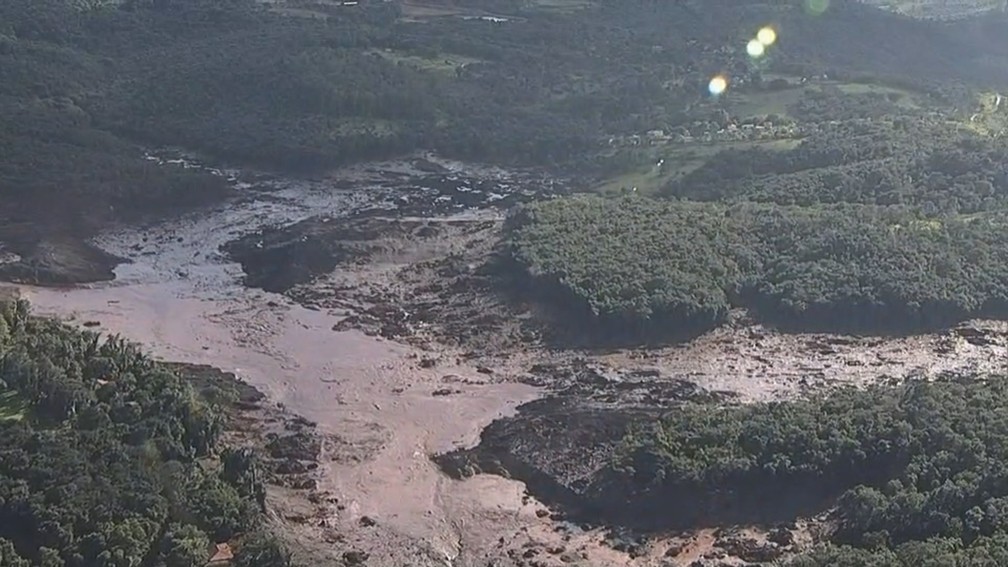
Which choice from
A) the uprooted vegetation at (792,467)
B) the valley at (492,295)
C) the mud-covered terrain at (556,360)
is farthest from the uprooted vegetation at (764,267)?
the uprooted vegetation at (792,467)

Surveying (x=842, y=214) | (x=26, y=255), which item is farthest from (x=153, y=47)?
(x=842, y=214)

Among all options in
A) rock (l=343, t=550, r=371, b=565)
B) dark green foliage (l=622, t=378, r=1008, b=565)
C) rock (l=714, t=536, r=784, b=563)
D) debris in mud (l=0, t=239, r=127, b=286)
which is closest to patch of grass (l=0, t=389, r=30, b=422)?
rock (l=343, t=550, r=371, b=565)

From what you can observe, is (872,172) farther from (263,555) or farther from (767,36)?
(263,555)

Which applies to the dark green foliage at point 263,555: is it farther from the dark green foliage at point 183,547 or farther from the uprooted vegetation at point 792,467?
the uprooted vegetation at point 792,467

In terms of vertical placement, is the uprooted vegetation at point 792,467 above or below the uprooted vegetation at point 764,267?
below

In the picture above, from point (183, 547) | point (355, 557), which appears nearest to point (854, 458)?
point (355, 557)

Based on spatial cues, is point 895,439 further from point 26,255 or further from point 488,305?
point 26,255
